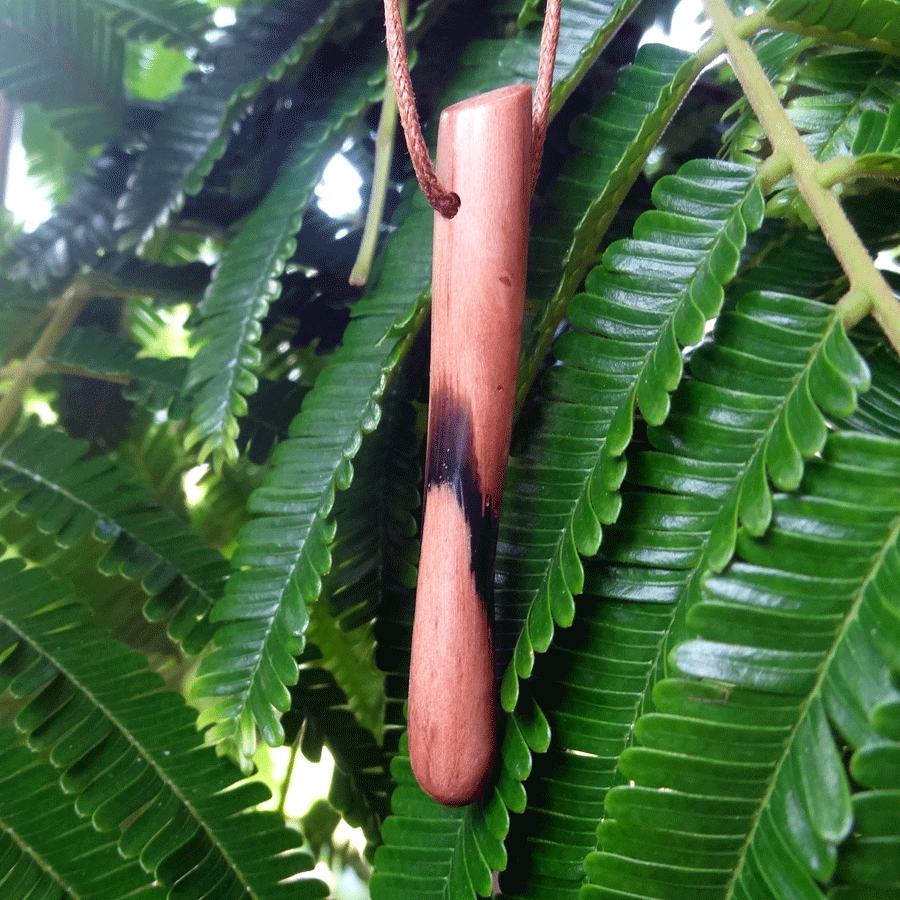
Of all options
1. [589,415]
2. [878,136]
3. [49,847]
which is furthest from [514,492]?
[49,847]

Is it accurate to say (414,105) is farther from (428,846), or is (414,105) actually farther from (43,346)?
(43,346)

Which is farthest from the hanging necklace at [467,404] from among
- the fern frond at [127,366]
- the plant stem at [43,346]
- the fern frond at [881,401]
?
the plant stem at [43,346]

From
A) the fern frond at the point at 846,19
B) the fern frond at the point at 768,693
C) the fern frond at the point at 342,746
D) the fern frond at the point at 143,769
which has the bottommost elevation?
the fern frond at the point at 342,746

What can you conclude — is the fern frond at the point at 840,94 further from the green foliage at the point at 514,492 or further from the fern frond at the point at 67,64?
the fern frond at the point at 67,64

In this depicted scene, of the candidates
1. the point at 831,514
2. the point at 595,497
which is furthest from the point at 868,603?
the point at 595,497

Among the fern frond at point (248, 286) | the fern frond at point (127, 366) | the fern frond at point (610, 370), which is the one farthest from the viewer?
the fern frond at point (127, 366)

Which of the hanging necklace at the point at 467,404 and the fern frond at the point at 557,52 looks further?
the fern frond at the point at 557,52
